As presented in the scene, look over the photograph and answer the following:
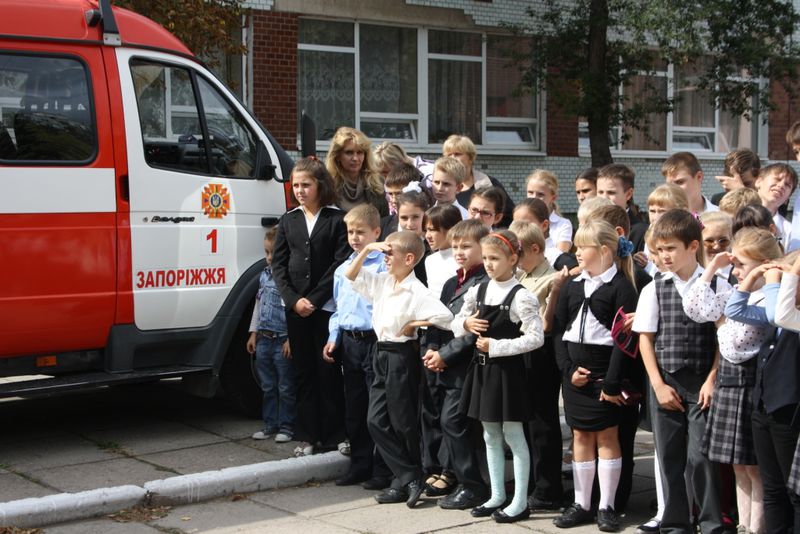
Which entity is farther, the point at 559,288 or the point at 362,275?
the point at 362,275

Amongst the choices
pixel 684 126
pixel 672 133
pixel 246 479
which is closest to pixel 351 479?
pixel 246 479

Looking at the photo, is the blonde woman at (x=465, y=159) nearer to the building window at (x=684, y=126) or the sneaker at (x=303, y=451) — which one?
the sneaker at (x=303, y=451)

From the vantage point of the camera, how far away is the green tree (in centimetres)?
1587

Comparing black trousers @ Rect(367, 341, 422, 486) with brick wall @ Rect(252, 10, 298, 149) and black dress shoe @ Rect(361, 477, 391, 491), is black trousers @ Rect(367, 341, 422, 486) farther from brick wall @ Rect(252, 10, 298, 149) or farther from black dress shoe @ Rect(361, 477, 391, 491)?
brick wall @ Rect(252, 10, 298, 149)

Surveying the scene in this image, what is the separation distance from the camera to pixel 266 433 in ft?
24.7

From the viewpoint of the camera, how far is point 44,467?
6.70 meters

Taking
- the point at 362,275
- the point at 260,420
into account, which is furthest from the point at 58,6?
the point at 260,420

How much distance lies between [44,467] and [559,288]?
3.24 metres

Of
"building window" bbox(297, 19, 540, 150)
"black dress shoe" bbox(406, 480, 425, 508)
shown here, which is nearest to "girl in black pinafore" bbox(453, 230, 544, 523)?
"black dress shoe" bbox(406, 480, 425, 508)

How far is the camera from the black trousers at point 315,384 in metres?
6.93

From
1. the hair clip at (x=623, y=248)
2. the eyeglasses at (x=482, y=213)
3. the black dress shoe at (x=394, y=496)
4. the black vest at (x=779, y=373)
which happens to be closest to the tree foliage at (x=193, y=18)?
the eyeglasses at (x=482, y=213)

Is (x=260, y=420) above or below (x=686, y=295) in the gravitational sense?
below

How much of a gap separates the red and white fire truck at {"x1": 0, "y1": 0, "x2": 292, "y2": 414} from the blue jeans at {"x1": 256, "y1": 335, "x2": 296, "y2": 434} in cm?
29

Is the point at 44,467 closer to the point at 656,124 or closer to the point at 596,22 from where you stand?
the point at 596,22
